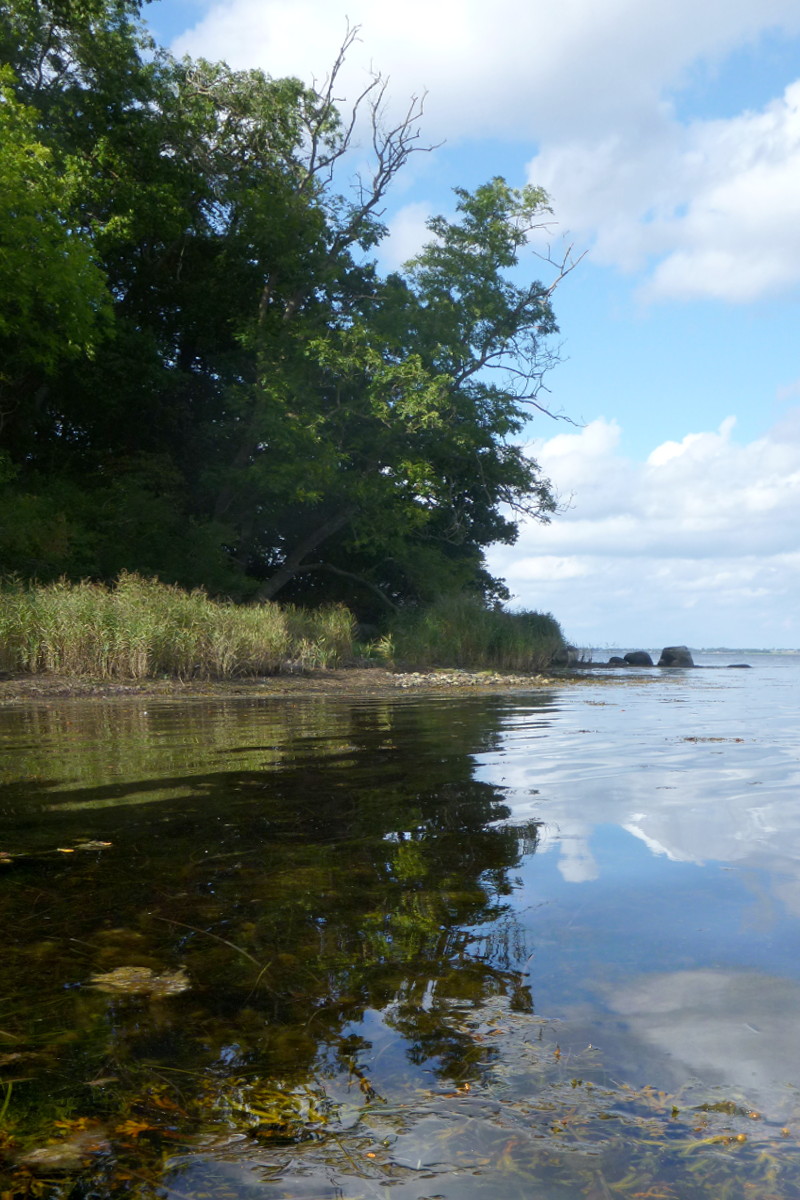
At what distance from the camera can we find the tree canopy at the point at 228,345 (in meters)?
24.0

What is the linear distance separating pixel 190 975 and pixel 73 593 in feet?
49.9

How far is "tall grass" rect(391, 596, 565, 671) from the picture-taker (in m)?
25.3

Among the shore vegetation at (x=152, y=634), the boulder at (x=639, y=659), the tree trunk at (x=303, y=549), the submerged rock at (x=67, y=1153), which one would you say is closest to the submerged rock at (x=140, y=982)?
the submerged rock at (x=67, y=1153)

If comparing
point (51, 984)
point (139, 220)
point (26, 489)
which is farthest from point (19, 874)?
point (139, 220)

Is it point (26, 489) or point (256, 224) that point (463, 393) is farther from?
point (26, 489)

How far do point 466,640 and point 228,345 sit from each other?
12.9m

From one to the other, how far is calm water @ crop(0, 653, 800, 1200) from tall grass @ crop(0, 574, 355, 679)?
435 inches

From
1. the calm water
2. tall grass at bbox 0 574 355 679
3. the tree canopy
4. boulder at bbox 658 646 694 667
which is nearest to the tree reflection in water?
the calm water

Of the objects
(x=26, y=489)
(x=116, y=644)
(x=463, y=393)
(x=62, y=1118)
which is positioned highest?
(x=463, y=393)

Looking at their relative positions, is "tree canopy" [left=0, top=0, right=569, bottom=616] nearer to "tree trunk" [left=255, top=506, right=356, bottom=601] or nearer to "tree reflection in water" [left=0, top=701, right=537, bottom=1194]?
"tree trunk" [left=255, top=506, right=356, bottom=601]

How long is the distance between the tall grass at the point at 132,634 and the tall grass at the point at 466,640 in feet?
19.8

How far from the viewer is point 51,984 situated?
2.38 metres

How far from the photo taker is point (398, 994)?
2.31 m

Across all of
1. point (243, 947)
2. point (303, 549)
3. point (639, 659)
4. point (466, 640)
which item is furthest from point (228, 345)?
point (243, 947)
